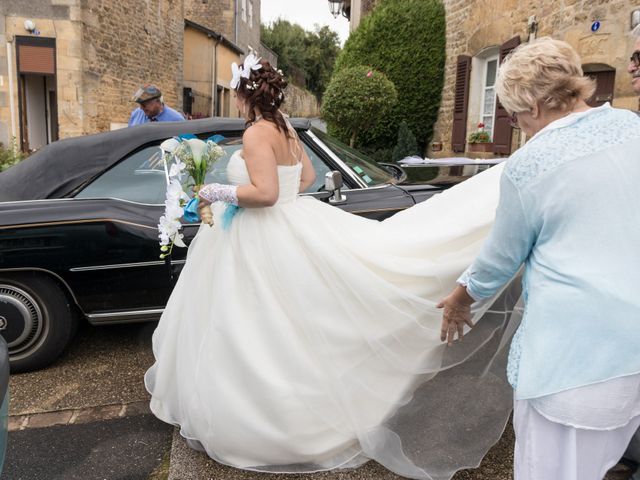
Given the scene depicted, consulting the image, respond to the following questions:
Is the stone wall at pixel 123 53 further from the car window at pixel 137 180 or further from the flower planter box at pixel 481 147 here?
the car window at pixel 137 180

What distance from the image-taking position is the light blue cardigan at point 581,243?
1430 millimetres

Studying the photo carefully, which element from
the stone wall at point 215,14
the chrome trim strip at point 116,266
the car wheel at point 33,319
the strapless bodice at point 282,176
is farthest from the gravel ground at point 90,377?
the stone wall at point 215,14

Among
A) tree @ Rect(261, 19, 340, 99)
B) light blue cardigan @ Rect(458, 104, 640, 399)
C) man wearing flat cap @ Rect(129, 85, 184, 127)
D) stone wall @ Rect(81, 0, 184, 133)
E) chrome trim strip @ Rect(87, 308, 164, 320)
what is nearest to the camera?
light blue cardigan @ Rect(458, 104, 640, 399)

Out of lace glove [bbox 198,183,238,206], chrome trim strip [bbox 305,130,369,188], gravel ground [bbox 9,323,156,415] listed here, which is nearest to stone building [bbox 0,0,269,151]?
gravel ground [bbox 9,323,156,415]

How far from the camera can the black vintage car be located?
3.41 meters

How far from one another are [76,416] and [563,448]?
104 inches

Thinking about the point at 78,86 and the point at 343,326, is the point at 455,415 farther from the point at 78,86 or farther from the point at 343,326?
the point at 78,86

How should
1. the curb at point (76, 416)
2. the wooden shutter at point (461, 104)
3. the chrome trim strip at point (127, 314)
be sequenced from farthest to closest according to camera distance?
the wooden shutter at point (461, 104), the chrome trim strip at point (127, 314), the curb at point (76, 416)

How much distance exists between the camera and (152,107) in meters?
5.86

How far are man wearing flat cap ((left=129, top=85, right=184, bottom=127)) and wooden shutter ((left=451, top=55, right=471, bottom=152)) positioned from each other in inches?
286

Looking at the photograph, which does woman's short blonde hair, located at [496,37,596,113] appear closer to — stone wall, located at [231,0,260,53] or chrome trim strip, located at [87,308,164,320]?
chrome trim strip, located at [87,308,164,320]

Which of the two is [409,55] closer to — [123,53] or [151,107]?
[151,107]

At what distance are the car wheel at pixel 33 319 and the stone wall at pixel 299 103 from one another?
1200 inches

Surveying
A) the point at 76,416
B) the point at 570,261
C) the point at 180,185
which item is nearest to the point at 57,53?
the point at 76,416
